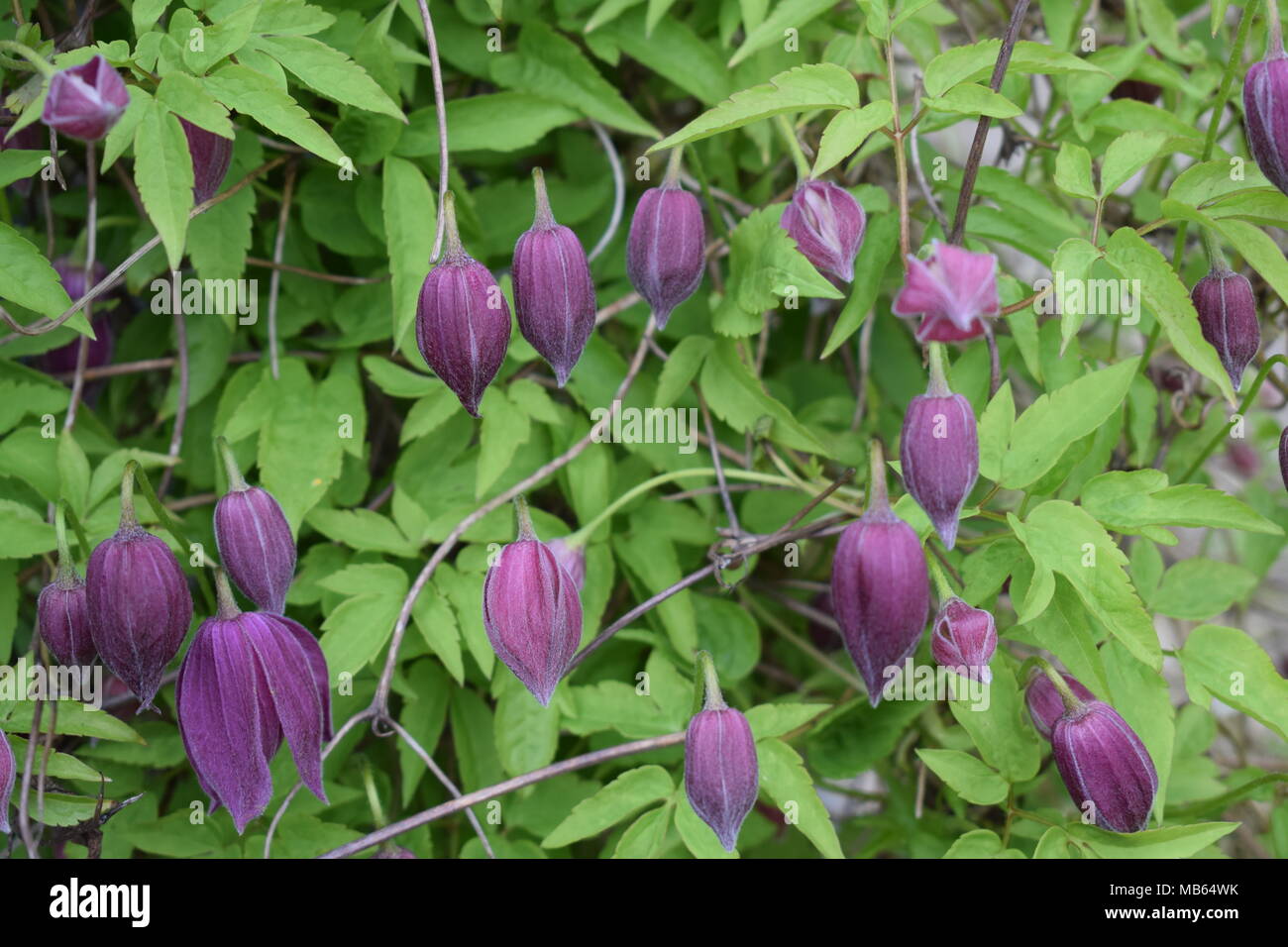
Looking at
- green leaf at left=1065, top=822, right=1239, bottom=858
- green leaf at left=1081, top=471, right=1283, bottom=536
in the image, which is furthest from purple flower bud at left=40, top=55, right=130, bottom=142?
green leaf at left=1065, top=822, right=1239, bottom=858

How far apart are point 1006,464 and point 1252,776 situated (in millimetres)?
615

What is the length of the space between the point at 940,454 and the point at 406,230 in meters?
0.53

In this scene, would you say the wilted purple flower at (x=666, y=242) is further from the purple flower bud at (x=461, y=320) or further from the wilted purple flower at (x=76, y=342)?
the wilted purple flower at (x=76, y=342)

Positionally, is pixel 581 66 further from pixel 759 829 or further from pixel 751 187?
pixel 759 829

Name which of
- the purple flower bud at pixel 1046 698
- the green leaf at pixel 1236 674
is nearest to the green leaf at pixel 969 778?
the purple flower bud at pixel 1046 698

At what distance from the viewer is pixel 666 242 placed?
3.16 ft

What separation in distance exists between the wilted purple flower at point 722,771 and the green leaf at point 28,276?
0.58m

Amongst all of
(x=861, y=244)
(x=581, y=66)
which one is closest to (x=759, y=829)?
(x=861, y=244)

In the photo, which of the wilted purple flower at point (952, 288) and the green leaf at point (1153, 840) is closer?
the wilted purple flower at point (952, 288)

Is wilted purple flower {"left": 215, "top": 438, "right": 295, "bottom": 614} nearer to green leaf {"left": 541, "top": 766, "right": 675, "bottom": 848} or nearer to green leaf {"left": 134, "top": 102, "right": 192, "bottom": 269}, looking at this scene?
green leaf {"left": 134, "top": 102, "right": 192, "bottom": 269}

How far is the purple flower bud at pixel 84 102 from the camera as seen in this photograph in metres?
0.67

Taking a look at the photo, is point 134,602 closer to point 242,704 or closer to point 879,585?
point 242,704

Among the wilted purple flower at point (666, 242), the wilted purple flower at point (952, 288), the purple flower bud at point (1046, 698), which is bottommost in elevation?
the purple flower bud at point (1046, 698)

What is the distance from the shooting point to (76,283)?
118 centimetres
